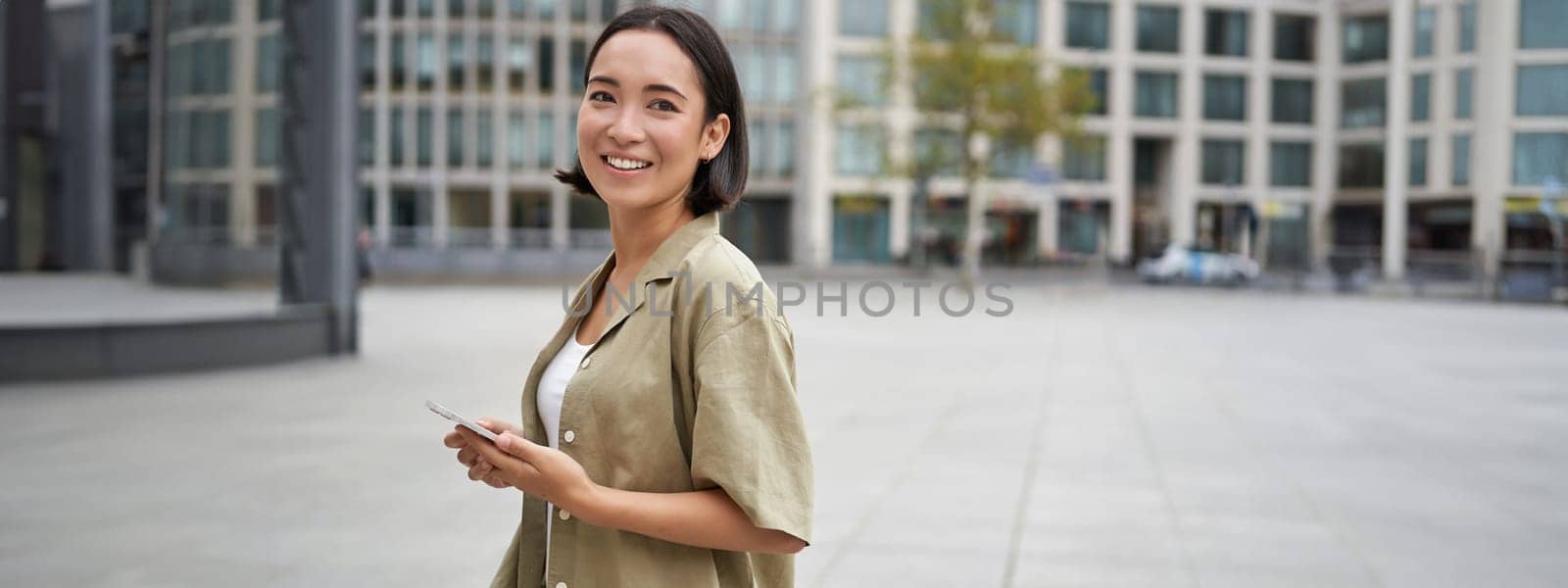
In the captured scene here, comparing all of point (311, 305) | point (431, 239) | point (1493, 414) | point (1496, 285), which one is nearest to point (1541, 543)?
point (1493, 414)

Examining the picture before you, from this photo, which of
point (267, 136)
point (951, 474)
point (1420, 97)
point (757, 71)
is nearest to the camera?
point (951, 474)

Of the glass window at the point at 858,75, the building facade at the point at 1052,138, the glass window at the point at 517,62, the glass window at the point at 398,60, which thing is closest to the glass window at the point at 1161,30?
the building facade at the point at 1052,138

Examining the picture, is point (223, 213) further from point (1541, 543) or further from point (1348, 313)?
point (1348, 313)

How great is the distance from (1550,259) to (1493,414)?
2943 centimetres

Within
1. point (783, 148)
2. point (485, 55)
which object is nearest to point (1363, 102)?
point (783, 148)

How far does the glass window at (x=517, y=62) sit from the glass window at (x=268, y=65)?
152ft

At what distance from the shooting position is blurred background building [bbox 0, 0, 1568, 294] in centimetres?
5372

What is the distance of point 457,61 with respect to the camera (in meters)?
60.1

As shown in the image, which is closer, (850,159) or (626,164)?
(626,164)

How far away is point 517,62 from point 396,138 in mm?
6808

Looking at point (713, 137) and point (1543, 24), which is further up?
point (1543, 24)

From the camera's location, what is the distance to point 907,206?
6216cm

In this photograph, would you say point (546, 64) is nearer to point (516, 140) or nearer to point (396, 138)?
point (516, 140)

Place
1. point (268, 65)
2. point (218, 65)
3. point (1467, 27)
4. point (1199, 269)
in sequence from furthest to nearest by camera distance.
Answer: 1. point (1199, 269)
2. point (1467, 27)
3. point (268, 65)
4. point (218, 65)
